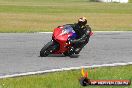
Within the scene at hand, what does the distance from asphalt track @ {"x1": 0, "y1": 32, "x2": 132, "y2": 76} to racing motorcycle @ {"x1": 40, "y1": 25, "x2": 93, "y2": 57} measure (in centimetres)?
21

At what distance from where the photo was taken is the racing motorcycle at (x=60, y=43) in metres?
14.4

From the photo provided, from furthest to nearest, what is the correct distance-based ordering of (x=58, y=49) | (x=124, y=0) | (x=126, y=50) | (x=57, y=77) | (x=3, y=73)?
1. (x=124, y=0)
2. (x=126, y=50)
3. (x=58, y=49)
4. (x=3, y=73)
5. (x=57, y=77)

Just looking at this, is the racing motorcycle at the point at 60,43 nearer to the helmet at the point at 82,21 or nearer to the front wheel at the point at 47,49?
the front wheel at the point at 47,49

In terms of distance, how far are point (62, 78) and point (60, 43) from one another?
13.4 feet

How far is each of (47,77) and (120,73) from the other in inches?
70.7

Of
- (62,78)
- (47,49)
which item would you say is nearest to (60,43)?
(47,49)

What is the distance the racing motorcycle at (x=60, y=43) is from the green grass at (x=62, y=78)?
2.37m

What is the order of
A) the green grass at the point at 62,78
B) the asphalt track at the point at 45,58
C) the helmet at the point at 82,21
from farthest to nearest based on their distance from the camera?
the helmet at the point at 82,21
the asphalt track at the point at 45,58
the green grass at the point at 62,78

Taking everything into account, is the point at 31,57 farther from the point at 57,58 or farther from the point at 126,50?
the point at 126,50

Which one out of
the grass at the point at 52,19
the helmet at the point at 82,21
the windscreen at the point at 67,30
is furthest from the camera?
the grass at the point at 52,19

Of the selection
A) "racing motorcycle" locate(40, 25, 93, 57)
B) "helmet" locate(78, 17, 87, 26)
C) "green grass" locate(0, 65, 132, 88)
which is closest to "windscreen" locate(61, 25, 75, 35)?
"racing motorcycle" locate(40, 25, 93, 57)

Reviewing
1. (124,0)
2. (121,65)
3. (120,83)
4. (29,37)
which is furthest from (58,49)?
(124,0)

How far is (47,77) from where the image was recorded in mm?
10625

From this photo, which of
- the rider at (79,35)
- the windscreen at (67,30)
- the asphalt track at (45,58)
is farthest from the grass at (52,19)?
the rider at (79,35)
